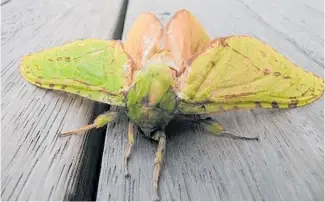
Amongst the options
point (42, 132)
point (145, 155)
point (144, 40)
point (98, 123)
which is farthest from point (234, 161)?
point (144, 40)

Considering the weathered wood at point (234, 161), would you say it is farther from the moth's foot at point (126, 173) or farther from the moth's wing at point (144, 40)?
the moth's wing at point (144, 40)

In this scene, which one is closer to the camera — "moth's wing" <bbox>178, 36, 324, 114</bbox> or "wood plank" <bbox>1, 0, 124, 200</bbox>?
"wood plank" <bbox>1, 0, 124, 200</bbox>

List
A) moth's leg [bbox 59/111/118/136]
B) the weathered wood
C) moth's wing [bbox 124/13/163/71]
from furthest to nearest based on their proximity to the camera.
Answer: moth's wing [bbox 124/13/163/71] → moth's leg [bbox 59/111/118/136] → the weathered wood

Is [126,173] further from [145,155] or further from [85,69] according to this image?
[85,69]

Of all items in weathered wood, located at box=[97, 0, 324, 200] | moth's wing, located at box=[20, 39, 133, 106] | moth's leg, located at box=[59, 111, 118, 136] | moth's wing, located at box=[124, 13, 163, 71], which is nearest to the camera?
weathered wood, located at box=[97, 0, 324, 200]

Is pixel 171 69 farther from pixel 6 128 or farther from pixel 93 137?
pixel 6 128

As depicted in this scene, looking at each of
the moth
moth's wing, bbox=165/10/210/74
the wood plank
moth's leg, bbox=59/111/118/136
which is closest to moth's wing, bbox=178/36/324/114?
the moth

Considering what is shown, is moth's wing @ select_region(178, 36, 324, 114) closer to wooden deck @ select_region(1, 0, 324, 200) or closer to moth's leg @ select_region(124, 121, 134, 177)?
wooden deck @ select_region(1, 0, 324, 200)

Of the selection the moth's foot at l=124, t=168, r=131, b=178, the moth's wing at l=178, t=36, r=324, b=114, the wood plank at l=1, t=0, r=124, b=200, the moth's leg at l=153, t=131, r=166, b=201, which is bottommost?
the wood plank at l=1, t=0, r=124, b=200
